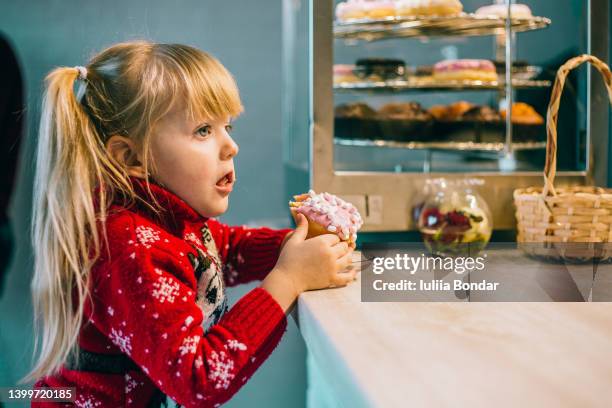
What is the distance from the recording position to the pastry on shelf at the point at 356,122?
179 centimetres

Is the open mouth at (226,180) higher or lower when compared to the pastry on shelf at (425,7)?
lower

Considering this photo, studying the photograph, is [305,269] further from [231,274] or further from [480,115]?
[480,115]

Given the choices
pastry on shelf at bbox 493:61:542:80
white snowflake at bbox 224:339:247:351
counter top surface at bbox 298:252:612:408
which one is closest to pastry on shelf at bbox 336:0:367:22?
pastry on shelf at bbox 493:61:542:80

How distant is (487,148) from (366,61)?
0.43 m

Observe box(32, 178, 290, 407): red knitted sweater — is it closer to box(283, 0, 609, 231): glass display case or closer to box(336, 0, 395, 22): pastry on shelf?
box(283, 0, 609, 231): glass display case

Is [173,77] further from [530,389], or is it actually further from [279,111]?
[279,111]

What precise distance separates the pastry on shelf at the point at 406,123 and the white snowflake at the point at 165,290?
1.05m

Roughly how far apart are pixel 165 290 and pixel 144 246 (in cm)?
8

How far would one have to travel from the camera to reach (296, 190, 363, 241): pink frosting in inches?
43.9

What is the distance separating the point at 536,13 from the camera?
1889 mm

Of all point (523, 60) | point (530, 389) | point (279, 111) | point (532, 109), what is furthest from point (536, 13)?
point (530, 389)

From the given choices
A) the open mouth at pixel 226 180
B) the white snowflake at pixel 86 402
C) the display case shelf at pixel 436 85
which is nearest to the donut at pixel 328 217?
the open mouth at pixel 226 180

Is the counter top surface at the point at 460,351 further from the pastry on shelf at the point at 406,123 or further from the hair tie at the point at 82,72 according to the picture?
the pastry on shelf at the point at 406,123

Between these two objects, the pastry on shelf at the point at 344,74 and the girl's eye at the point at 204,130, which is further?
the pastry on shelf at the point at 344,74
